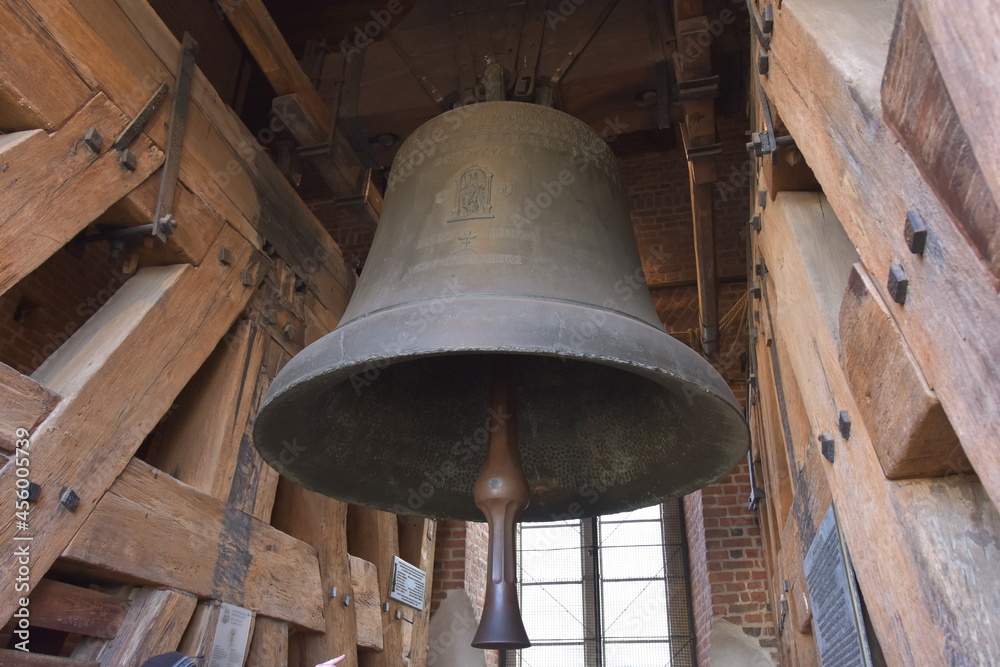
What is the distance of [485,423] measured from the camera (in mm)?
2248

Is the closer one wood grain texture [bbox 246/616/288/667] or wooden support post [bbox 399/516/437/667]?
wood grain texture [bbox 246/616/288/667]

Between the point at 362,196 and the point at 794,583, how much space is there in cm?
222

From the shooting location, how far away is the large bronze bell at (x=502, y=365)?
4.86 feet

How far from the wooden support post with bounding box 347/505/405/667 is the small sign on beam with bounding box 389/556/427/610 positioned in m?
0.03

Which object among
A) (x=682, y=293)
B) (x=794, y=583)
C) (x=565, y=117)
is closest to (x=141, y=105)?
(x=565, y=117)

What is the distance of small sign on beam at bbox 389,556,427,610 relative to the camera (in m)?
3.43

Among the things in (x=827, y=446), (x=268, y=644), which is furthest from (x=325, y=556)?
(x=827, y=446)

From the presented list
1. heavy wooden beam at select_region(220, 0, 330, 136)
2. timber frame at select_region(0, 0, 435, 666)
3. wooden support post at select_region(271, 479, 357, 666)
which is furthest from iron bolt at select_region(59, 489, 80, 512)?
heavy wooden beam at select_region(220, 0, 330, 136)

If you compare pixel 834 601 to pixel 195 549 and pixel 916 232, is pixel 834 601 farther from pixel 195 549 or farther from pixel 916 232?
pixel 195 549

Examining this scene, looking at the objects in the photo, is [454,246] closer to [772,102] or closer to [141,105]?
[772,102]

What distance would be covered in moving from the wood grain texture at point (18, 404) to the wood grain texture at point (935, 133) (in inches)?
71.3

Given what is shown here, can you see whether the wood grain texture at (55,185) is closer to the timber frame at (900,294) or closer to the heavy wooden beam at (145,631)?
the heavy wooden beam at (145,631)

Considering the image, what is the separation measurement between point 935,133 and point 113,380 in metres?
1.94

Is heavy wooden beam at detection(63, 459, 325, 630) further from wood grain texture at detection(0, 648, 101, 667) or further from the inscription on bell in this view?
the inscription on bell
